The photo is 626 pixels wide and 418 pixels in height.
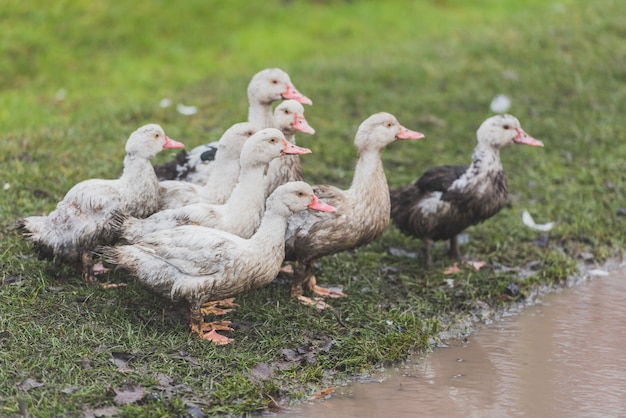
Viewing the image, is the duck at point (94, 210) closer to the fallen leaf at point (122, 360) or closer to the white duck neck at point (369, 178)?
the fallen leaf at point (122, 360)

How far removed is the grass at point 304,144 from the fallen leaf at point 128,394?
0.15 ft

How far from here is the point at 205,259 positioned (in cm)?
545

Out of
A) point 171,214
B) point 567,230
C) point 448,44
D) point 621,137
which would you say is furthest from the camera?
point 448,44

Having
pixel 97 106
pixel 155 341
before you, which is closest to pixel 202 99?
pixel 97 106

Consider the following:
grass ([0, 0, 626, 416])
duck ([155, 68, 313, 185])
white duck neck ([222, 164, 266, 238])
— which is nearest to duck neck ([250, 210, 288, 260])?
white duck neck ([222, 164, 266, 238])

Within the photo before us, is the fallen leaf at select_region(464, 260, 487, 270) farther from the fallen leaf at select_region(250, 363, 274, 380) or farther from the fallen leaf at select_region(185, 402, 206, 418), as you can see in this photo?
the fallen leaf at select_region(185, 402, 206, 418)

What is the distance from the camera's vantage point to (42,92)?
11883mm

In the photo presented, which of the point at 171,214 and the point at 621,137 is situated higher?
the point at 621,137

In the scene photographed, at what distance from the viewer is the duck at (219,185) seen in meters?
6.32

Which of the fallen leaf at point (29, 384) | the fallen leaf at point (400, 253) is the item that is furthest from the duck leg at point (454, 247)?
the fallen leaf at point (29, 384)

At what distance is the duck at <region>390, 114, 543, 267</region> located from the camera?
281 inches

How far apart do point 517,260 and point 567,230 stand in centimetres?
79

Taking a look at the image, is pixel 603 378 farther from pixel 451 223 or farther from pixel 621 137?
pixel 621 137

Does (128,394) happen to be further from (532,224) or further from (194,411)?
(532,224)
